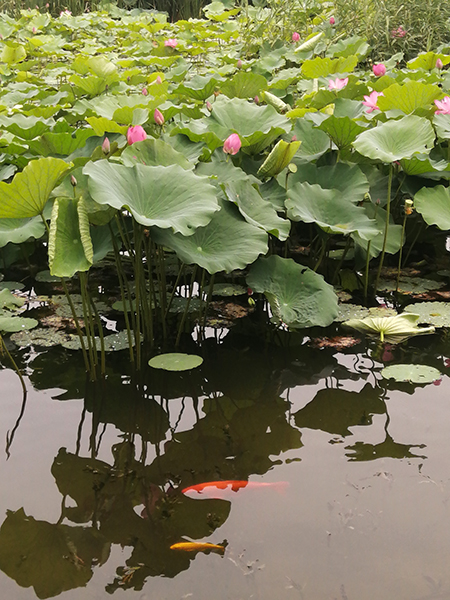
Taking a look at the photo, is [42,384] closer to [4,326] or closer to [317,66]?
[4,326]

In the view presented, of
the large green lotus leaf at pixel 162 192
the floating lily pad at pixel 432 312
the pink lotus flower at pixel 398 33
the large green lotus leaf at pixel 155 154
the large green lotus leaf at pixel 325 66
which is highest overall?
the pink lotus flower at pixel 398 33

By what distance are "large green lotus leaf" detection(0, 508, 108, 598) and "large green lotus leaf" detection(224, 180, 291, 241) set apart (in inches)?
45.4

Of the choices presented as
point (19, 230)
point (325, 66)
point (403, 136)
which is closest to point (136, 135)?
point (19, 230)

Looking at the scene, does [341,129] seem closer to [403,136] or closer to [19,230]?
[403,136]

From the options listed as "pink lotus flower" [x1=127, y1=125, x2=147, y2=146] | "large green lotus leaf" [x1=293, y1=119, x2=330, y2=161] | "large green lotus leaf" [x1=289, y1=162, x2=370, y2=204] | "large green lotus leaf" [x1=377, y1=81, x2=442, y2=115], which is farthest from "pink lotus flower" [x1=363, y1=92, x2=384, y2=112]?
"pink lotus flower" [x1=127, y1=125, x2=147, y2=146]

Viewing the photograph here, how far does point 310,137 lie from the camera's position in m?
2.59

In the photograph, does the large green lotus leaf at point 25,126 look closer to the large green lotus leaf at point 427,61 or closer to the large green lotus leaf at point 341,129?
the large green lotus leaf at point 341,129

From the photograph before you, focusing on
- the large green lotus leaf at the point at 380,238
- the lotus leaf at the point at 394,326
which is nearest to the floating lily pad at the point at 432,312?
the lotus leaf at the point at 394,326

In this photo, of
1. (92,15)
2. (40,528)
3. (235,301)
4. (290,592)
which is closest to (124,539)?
(40,528)

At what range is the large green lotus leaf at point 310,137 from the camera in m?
2.58

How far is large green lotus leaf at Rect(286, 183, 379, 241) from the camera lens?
7.22 feet

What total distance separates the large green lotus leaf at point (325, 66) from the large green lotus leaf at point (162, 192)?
252cm

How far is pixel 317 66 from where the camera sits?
4.00 meters

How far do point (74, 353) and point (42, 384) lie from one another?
22 centimetres
